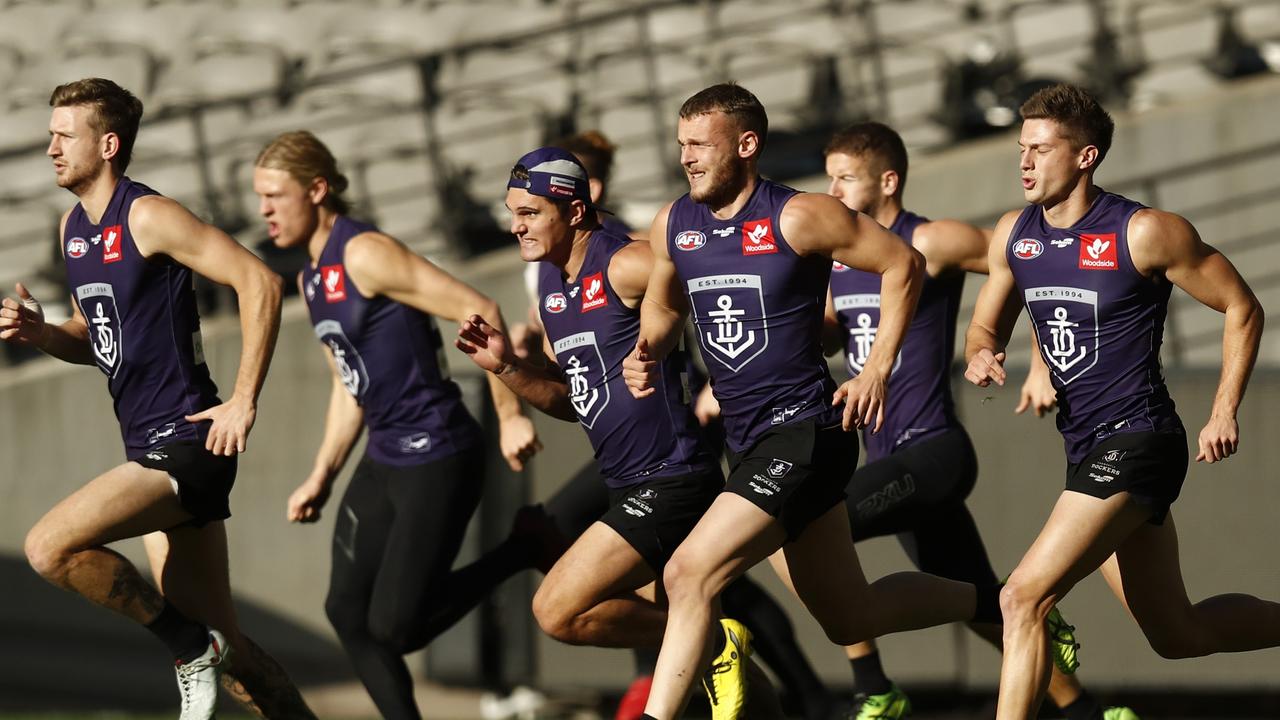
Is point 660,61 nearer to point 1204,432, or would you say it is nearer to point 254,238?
point 254,238

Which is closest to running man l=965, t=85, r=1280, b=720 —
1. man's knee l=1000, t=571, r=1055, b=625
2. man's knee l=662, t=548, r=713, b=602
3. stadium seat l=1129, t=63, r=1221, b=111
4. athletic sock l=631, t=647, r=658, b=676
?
man's knee l=1000, t=571, r=1055, b=625

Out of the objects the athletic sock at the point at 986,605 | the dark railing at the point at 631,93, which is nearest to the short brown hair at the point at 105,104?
the athletic sock at the point at 986,605

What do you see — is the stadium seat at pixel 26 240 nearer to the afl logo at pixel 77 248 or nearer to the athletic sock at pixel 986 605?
the afl logo at pixel 77 248

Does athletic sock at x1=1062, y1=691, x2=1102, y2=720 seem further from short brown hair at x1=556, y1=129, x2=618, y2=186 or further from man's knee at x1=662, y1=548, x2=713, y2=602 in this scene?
short brown hair at x1=556, y1=129, x2=618, y2=186

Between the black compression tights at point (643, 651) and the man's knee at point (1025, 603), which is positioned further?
the black compression tights at point (643, 651)

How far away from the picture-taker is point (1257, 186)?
11.8m

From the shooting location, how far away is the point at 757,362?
6238mm

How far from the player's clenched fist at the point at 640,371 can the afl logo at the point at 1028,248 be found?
4.65ft

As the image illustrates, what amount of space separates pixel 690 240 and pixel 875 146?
5.25 ft

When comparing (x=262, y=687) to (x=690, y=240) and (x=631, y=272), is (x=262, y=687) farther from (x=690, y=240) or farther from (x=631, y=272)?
(x=690, y=240)

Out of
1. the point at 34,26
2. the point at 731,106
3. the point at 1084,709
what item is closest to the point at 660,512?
the point at 731,106

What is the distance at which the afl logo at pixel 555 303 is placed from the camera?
659cm

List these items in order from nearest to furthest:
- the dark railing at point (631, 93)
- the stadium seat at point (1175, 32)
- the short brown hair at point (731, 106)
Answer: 1. the short brown hair at point (731, 106)
2. the dark railing at point (631, 93)
3. the stadium seat at point (1175, 32)

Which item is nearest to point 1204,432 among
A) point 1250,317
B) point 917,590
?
point 1250,317
